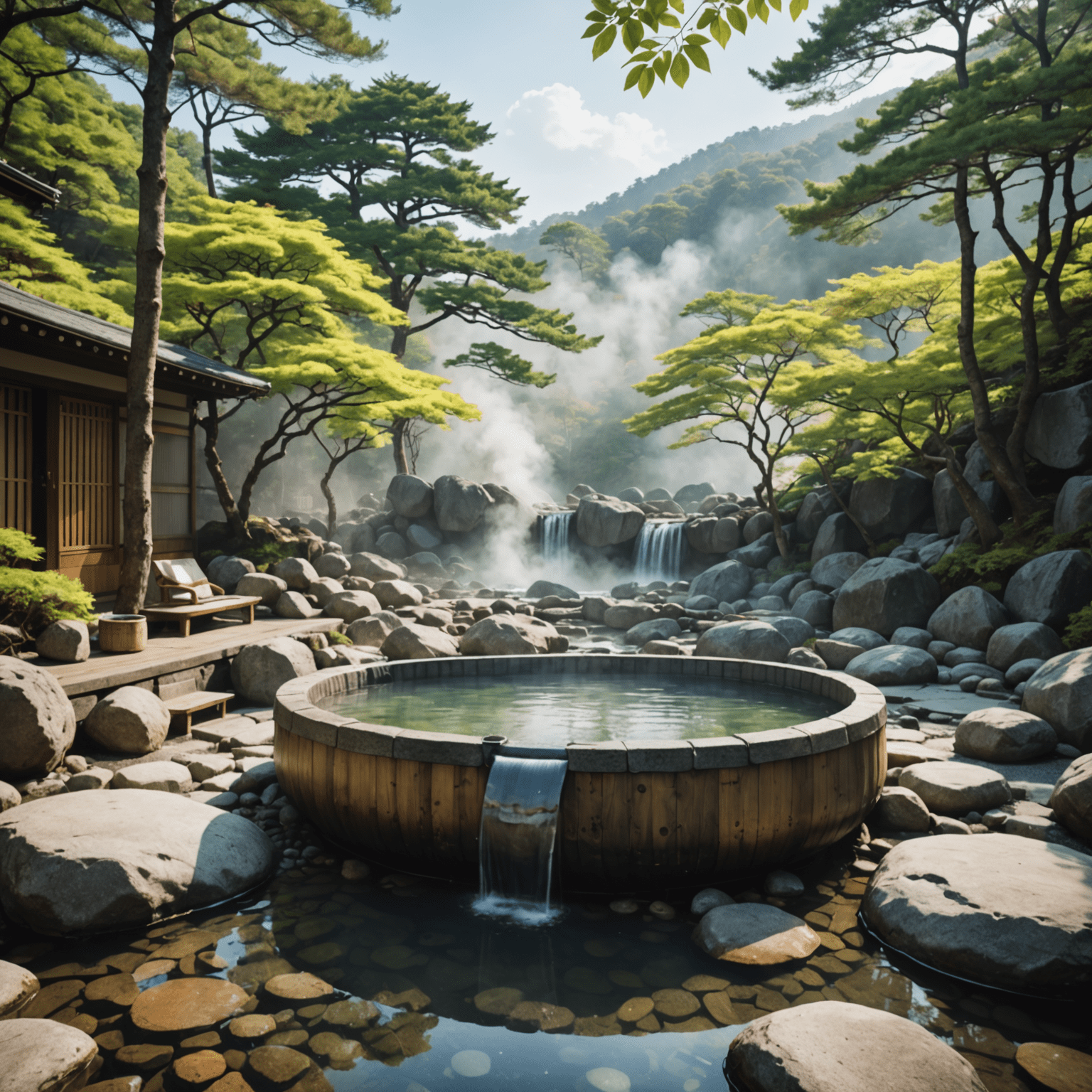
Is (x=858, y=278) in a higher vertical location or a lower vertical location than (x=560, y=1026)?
higher

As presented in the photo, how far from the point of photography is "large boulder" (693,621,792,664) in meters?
8.09

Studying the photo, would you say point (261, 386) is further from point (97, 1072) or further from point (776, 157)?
point (776, 157)

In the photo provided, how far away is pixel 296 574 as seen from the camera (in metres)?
10.8

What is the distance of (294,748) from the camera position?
3754 mm

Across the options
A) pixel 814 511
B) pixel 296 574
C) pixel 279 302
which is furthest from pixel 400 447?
pixel 814 511

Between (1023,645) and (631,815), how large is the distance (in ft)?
20.2

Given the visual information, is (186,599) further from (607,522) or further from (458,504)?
(607,522)

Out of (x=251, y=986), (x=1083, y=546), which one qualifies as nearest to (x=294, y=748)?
(x=251, y=986)

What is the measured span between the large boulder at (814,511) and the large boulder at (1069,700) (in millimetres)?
10088

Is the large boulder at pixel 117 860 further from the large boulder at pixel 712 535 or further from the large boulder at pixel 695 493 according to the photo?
the large boulder at pixel 695 493

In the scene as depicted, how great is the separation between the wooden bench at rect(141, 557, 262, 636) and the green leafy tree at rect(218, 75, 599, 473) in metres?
12.5

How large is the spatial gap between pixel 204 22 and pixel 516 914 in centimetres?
1460

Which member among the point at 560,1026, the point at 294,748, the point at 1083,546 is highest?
the point at 1083,546

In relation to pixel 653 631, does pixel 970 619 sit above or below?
above
